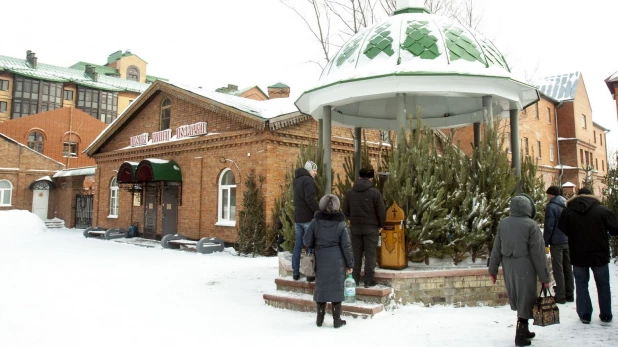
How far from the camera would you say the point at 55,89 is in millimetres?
48938

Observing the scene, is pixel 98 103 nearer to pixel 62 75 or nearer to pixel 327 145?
pixel 62 75

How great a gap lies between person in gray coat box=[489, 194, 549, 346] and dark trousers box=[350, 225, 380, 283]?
65.1 inches

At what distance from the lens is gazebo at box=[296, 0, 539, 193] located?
6762 millimetres

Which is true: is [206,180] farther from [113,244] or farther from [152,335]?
[152,335]

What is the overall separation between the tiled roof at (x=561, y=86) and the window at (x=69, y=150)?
36480mm

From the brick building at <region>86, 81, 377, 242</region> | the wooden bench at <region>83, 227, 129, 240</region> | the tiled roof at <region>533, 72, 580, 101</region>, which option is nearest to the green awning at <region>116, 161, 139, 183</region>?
the brick building at <region>86, 81, 377, 242</region>

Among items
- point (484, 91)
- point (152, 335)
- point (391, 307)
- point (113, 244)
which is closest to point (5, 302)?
point (152, 335)

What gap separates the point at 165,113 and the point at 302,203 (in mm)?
13282

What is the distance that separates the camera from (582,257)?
17.0ft

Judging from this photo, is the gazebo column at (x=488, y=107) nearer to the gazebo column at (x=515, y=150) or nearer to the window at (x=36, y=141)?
the gazebo column at (x=515, y=150)

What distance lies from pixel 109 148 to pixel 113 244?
6.15m

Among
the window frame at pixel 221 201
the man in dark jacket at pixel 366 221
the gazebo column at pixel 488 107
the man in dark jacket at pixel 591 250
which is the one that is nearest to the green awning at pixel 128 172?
the window frame at pixel 221 201

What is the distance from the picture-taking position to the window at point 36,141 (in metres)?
34.9

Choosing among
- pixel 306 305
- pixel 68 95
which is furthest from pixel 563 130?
pixel 68 95
